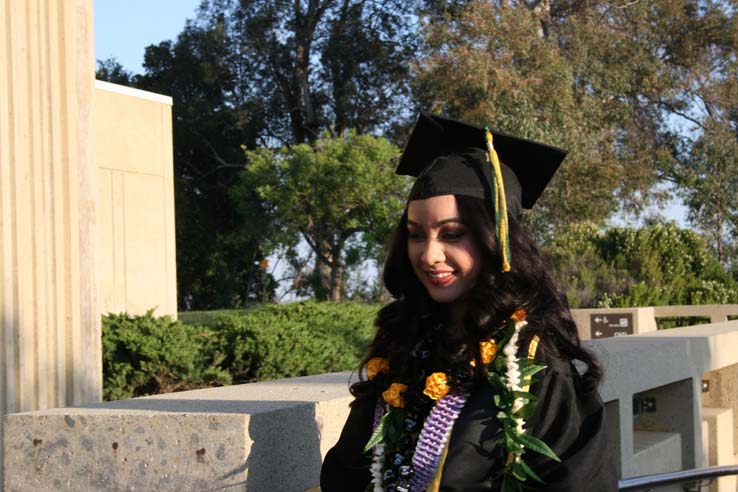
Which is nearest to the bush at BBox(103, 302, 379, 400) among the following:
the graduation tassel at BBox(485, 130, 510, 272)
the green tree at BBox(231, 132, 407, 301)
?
the graduation tassel at BBox(485, 130, 510, 272)

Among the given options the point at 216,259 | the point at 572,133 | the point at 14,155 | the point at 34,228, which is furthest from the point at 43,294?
the point at 216,259

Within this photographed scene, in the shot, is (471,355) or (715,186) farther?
(715,186)

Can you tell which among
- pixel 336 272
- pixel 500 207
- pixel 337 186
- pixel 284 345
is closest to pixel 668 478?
pixel 500 207

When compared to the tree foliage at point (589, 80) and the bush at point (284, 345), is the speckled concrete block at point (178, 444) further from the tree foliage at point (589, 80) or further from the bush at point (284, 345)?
the tree foliage at point (589, 80)

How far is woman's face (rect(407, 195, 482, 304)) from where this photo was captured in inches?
90.1

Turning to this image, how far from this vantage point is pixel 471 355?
225 centimetres

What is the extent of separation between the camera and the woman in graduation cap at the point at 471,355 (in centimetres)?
208

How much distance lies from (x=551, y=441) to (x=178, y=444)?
1.10m

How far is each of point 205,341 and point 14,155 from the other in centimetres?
323

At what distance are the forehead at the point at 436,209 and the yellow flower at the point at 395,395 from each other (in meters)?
0.41

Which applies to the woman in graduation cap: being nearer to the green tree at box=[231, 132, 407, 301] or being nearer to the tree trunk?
the green tree at box=[231, 132, 407, 301]

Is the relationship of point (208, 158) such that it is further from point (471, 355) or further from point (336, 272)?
point (471, 355)

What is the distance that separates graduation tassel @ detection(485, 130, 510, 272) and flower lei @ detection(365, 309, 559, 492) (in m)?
0.15

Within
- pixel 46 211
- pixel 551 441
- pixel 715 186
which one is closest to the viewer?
pixel 551 441
